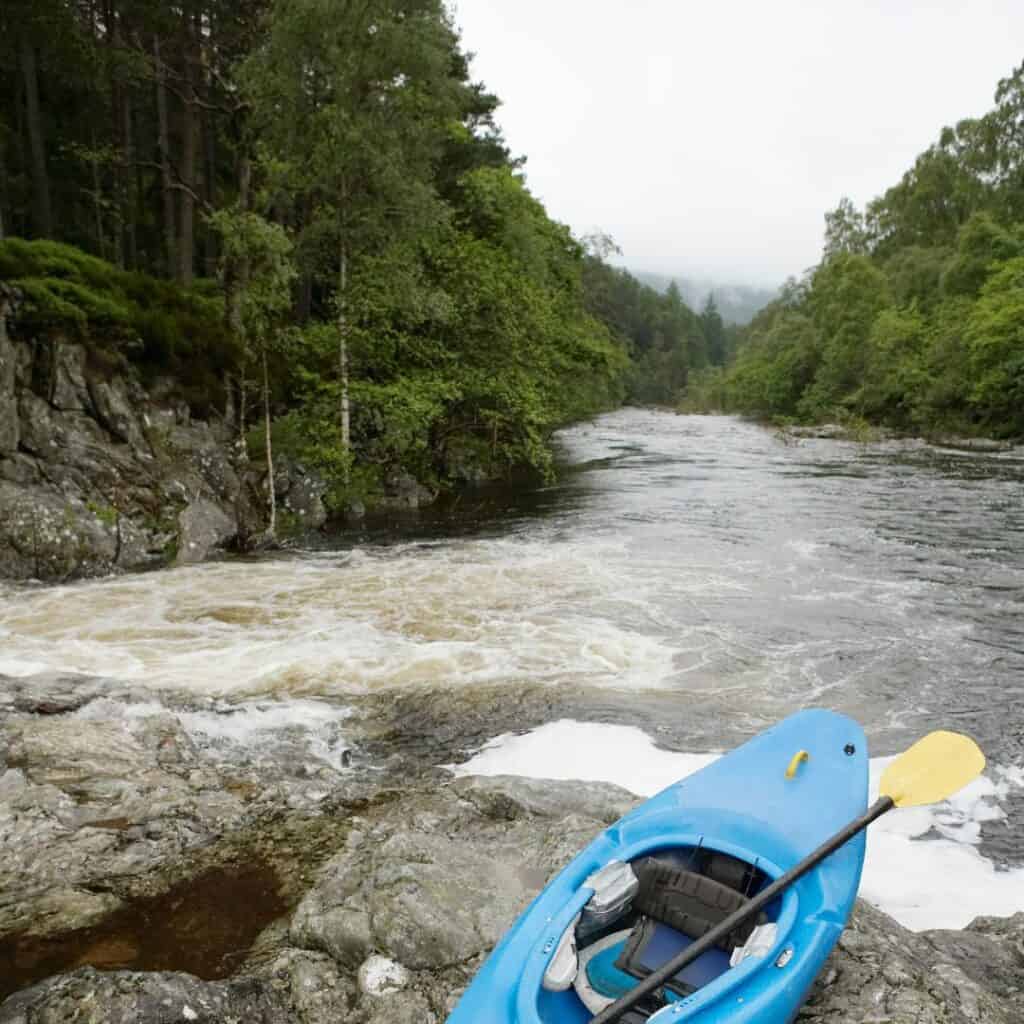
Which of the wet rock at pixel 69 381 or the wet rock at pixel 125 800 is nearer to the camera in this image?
the wet rock at pixel 125 800

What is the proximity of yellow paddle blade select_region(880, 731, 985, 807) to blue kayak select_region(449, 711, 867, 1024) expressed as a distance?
6.8 inches

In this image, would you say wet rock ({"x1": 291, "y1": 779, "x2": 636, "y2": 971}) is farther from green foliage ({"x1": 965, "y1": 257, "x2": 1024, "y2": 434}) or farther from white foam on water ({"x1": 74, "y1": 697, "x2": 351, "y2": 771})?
green foliage ({"x1": 965, "y1": 257, "x2": 1024, "y2": 434})

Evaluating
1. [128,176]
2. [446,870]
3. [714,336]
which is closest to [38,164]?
[128,176]

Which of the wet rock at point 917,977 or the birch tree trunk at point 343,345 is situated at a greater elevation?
the birch tree trunk at point 343,345

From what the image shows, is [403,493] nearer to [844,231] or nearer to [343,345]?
[343,345]

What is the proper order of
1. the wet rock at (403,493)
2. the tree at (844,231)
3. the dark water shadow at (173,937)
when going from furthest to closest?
the tree at (844,231) < the wet rock at (403,493) < the dark water shadow at (173,937)

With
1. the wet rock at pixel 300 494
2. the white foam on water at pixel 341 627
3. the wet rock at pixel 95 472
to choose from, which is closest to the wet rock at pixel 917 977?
the white foam on water at pixel 341 627

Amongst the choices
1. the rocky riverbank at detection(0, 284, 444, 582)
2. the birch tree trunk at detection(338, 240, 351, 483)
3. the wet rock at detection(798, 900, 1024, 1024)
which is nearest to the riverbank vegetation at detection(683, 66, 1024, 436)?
the birch tree trunk at detection(338, 240, 351, 483)

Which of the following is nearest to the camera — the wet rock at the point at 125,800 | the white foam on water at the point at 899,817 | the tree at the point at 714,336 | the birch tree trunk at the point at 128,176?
the wet rock at the point at 125,800

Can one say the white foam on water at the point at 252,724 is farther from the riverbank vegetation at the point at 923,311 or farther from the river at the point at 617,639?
the riverbank vegetation at the point at 923,311

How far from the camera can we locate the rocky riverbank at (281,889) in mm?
2600

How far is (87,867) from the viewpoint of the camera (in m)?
3.40

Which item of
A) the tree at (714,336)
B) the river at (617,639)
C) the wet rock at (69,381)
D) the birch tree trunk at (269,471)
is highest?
the tree at (714,336)

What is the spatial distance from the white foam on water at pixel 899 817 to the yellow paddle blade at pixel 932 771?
674mm
